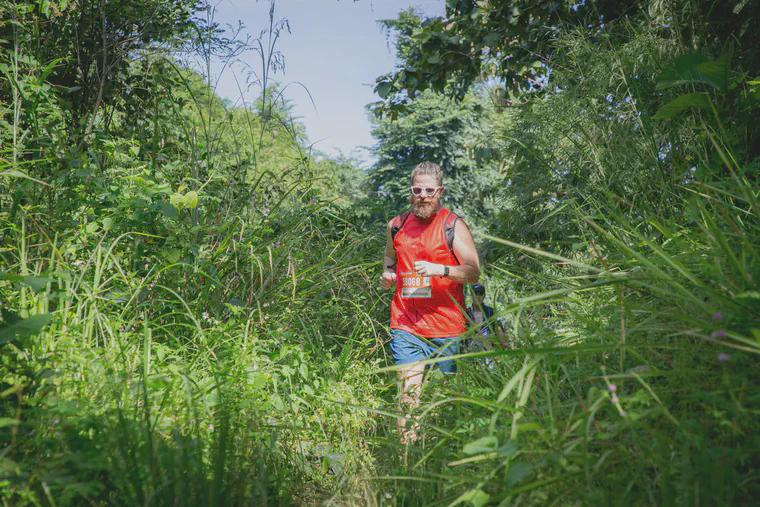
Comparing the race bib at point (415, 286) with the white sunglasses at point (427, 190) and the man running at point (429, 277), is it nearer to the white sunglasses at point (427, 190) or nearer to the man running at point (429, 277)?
the man running at point (429, 277)

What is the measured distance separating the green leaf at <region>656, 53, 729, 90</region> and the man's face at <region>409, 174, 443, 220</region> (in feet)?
4.75

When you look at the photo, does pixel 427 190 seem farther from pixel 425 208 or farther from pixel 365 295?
pixel 365 295

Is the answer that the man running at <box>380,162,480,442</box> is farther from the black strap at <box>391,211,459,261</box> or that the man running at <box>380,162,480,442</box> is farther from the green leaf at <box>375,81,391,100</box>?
the green leaf at <box>375,81,391,100</box>

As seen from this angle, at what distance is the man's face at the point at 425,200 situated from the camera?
11.1 ft

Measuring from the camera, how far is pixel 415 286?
132 inches

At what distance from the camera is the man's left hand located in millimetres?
3104

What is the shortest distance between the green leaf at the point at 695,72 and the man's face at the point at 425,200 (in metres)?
1.45

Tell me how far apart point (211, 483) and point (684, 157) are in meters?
2.56

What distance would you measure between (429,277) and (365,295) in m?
0.95

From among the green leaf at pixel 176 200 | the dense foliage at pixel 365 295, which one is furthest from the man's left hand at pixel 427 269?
the green leaf at pixel 176 200

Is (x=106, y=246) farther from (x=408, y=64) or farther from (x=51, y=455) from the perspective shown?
(x=408, y=64)

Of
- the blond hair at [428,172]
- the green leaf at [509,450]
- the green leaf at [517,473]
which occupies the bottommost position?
the green leaf at [517,473]

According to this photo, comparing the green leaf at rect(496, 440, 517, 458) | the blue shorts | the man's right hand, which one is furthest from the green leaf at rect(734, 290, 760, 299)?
the man's right hand

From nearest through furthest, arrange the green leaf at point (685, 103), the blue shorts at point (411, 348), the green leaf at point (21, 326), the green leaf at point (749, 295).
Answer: the green leaf at point (749, 295) → the green leaf at point (21, 326) → the green leaf at point (685, 103) → the blue shorts at point (411, 348)
